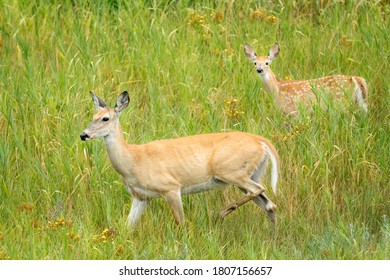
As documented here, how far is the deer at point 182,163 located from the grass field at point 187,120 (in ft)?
0.69

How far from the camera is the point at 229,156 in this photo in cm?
923

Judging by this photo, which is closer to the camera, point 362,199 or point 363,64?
point 362,199

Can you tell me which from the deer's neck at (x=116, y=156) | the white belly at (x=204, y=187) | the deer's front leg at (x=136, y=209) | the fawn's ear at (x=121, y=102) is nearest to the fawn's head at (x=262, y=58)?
the white belly at (x=204, y=187)

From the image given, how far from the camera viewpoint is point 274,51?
38.8 feet

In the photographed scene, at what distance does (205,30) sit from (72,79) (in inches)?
73.5

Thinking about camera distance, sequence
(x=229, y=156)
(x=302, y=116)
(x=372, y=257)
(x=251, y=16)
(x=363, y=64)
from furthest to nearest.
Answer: (x=251, y=16)
(x=363, y=64)
(x=302, y=116)
(x=229, y=156)
(x=372, y=257)

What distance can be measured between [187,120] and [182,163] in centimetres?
119

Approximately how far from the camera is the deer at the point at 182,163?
913 cm

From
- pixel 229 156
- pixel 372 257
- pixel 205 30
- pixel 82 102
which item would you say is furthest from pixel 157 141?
pixel 205 30

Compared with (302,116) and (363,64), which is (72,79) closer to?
(302,116)

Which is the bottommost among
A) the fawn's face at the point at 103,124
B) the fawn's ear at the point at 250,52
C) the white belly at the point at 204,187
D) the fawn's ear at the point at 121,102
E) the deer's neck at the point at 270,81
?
the deer's neck at the point at 270,81

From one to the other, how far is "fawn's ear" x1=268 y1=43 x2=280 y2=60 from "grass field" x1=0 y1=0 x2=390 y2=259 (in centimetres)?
31

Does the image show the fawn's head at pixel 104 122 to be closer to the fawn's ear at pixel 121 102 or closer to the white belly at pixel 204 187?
the fawn's ear at pixel 121 102

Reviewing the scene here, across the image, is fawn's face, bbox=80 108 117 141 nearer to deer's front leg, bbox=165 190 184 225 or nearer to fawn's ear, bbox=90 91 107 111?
fawn's ear, bbox=90 91 107 111
